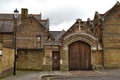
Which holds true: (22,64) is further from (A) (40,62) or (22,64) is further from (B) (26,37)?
(B) (26,37)

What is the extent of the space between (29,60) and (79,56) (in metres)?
6.61

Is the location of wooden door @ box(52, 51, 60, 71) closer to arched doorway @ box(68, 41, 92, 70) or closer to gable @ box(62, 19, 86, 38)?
arched doorway @ box(68, 41, 92, 70)

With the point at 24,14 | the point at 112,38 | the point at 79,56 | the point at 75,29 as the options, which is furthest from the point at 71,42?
the point at 24,14

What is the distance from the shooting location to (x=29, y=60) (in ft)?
101

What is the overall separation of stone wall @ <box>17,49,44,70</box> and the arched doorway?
4111 millimetres

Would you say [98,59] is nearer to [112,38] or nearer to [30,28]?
[112,38]

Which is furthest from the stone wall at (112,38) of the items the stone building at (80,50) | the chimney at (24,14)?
the chimney at (24,14)

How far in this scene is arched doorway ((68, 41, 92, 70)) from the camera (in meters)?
31.6

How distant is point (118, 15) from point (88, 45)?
243 inches

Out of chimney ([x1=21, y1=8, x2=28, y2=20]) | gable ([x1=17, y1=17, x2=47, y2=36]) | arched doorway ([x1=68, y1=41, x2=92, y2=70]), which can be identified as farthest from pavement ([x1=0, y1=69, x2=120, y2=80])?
chimney ([x1=21, y1=8, x2=28, y2=20])

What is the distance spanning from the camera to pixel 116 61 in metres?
32.4

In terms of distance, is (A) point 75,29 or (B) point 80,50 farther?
Result: (B) point 80,50

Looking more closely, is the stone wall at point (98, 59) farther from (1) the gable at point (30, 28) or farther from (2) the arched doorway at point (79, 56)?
(1) the gable at point (30, 28)

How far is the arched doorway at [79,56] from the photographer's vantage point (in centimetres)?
3158
